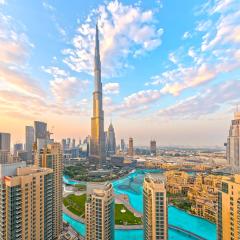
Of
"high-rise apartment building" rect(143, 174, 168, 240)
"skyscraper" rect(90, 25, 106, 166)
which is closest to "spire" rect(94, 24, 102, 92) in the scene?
"skyscraper" rect(90, 25, 106, 166)

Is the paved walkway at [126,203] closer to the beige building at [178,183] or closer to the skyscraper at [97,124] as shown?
the beige building at [178,183]

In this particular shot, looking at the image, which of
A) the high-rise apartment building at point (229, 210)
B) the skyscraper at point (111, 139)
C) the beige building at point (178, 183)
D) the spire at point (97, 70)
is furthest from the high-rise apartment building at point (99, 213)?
the skyscraper at point (111, 139)

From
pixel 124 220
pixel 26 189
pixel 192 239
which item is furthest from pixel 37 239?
pixel 192 239

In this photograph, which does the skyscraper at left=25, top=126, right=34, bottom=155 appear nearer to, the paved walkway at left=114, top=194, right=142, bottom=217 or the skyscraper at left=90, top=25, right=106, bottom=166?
the skyscraper at left=90, top=25, right=106, bottom=166

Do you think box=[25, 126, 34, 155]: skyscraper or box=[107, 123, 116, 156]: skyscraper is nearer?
box=[25, 126, 34, 155]: skyscraper

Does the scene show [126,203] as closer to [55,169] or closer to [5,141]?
[55,169]

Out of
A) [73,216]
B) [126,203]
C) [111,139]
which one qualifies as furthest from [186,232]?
[111,139]
